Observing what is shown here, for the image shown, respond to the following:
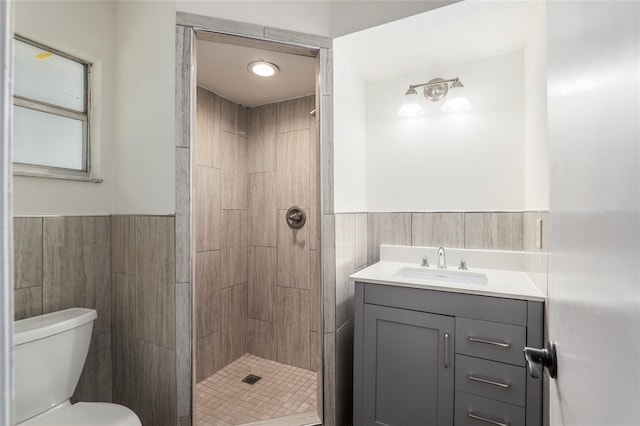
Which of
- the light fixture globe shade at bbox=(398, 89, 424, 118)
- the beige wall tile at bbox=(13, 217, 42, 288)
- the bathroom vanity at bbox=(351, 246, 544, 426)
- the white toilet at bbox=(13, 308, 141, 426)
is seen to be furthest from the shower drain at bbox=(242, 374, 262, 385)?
the light fixture globe shade at bbox=(398, 89, 424, 118)

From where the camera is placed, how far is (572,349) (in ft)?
1.79

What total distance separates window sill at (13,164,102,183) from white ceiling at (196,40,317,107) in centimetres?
97

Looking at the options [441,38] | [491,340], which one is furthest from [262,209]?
[491,340]

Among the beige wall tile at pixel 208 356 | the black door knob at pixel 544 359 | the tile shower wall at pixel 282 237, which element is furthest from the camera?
the tile shower wall at pixel 282 237

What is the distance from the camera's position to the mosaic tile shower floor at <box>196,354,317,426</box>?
1994mm

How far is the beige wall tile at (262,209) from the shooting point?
108 inches

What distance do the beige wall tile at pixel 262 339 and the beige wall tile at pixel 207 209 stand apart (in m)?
0.80

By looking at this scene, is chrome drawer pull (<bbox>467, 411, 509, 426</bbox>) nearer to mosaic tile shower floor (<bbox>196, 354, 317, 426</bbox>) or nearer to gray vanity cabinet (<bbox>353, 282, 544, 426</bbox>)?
gray vanity cabinet (<bbox>353, 282, 544, 426</bbox>)

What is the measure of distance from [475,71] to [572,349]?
1922mm

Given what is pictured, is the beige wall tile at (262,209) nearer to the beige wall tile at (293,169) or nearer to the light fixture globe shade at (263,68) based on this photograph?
the beige wall tile at (293,169)

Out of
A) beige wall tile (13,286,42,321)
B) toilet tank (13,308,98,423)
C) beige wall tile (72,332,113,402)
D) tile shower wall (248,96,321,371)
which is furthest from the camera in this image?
tile shower wall (248,96,321,371)

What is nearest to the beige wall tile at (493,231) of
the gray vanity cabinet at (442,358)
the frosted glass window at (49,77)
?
the gray vanity cabinet at (442,358)

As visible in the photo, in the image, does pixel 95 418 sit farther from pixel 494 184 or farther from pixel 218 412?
pixel 494 184

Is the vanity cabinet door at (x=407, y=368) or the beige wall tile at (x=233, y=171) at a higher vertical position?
the beige wall tile at (x=233, y=171)
